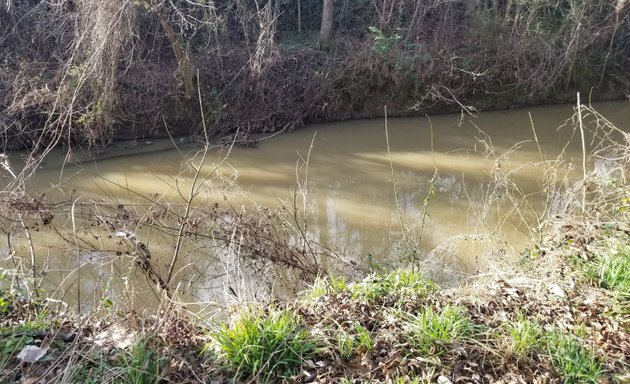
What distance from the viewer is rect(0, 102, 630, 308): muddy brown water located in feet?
16.7

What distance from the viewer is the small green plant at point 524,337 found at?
9.23 feet

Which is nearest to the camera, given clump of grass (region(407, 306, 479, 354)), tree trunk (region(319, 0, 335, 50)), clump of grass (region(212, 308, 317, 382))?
clump of grass (region(212, 308, 317, 382))

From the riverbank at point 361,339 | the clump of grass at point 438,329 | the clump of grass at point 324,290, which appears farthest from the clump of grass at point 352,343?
Answer: the clump of grass at point 324,290

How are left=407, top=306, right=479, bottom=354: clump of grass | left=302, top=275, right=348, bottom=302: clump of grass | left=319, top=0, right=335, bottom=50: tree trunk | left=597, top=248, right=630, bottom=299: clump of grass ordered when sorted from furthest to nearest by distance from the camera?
left=319, top=0, right=335, bottom=50: tree trunk, left=302, top=275, right=348, bottom=302: clump of grass, left=597, top=248, right=630, bottom=299: clump of grass, left=407, top=306, right=479, bottom=354: clump of grass

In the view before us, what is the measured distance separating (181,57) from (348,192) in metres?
5.32

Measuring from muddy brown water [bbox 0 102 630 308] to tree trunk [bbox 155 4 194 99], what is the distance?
1.50 metres

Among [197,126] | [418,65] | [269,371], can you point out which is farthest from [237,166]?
[269,371]

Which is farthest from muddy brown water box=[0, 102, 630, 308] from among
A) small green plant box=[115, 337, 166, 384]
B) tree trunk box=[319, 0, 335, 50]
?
tree trunk box=[319, 0, 335, 50]

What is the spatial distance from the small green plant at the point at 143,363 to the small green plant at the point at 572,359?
2216 mm

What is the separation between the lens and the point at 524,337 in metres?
2.85

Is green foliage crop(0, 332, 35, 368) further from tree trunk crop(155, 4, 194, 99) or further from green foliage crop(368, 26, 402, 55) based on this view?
green foliage crop(368, 26, 402, 55)

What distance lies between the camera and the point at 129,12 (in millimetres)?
9023

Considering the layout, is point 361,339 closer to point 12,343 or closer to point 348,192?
point 12,343

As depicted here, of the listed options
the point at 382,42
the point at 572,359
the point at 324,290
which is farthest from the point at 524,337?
the point at 382,42
